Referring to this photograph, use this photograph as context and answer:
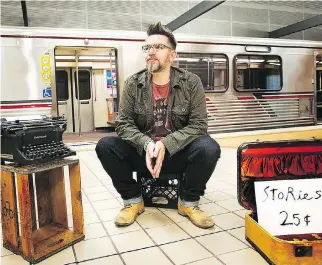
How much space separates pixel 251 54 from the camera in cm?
695

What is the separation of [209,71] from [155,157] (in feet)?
16.1

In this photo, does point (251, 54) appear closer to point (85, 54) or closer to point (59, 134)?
point (85, 54)

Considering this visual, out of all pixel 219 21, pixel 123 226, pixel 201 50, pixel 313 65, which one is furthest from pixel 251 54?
pixel 123 226

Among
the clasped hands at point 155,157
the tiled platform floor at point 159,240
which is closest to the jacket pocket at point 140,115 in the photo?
the clasped hands at point 155,157

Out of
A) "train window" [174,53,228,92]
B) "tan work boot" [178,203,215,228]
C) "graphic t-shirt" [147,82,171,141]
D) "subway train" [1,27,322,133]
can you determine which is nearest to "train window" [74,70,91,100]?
"subway train" [1,27,322,133]

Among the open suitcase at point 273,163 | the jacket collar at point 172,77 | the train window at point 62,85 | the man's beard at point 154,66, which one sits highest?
the train window at point 62,85

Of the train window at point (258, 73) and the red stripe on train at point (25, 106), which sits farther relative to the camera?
the train window at point (258, 73)

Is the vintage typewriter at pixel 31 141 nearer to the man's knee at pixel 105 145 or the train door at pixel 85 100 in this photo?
the man's knee at pixel 105 145

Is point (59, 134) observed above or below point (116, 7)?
below

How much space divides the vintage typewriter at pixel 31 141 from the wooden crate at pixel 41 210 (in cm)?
5

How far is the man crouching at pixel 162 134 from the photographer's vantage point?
84.7 inches

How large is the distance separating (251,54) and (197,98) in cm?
518

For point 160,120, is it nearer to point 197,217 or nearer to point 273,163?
point 197,217

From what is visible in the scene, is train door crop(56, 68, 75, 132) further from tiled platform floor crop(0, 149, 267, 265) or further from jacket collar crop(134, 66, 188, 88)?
jacket collar crop(134, 66, 188, 88)
